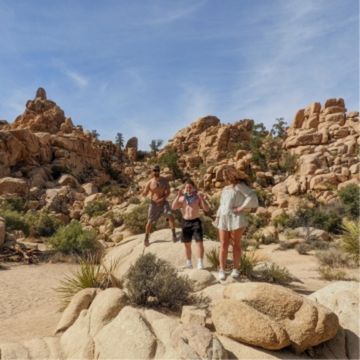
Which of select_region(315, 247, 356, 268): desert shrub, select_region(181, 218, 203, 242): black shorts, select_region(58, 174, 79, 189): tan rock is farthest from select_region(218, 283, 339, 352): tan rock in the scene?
select_region(58, 174, 79, 189): tan rock

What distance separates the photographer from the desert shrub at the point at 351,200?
22344 mm

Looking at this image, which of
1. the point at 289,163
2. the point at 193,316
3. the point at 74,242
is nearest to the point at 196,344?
the point at 193,316

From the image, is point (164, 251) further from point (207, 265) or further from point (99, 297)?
point (99, 297)

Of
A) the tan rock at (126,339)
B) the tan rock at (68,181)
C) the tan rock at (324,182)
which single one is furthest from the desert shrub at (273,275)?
the tan rock at (68,181)

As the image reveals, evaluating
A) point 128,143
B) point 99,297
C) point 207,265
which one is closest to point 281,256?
point 207,265

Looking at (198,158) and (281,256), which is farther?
(198,158)

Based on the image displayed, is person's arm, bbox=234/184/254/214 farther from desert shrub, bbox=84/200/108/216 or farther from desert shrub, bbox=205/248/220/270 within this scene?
desert shrub, bbox=84/200/108/216

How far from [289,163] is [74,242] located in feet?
92.1

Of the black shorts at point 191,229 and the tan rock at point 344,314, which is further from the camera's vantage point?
the black shorts at point 191,229

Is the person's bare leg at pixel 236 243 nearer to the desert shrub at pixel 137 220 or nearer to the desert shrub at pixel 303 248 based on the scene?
the desert shrub at pixel 303 248

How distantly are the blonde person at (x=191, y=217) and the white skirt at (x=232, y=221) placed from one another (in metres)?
0.77

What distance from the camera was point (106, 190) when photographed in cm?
4022

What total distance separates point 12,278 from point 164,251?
5.78 metres

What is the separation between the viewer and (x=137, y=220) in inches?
717
